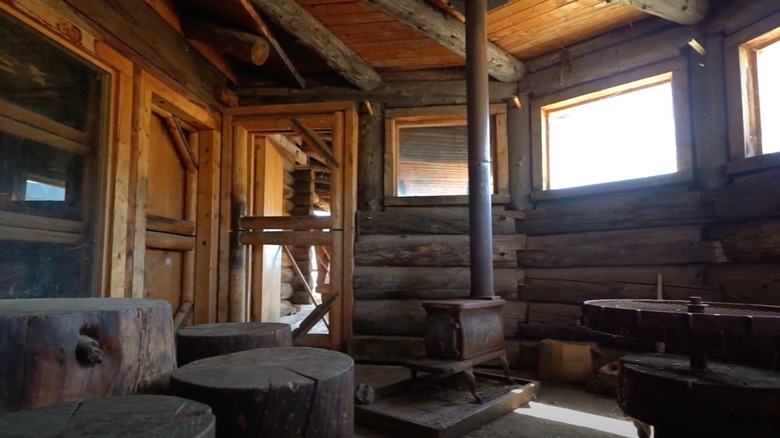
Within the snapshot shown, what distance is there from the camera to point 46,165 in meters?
3.20

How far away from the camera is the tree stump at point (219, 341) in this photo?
2.49 meters

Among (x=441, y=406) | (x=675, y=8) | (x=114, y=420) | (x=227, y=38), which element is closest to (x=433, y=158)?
(x=227, y=38)

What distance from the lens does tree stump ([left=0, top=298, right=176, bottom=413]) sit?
152 cm

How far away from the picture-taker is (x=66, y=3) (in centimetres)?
325

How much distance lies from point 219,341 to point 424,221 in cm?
324

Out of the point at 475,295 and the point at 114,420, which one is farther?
the point at 475,295

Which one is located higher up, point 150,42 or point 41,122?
point 150,42

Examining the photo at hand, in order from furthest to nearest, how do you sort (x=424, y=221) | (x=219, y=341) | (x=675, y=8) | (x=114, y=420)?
(x=424, y=221) → (x=675, y=8) → (x=219, y=341) → (x=114, y=420)

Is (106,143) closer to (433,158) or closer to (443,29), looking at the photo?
(443,29)

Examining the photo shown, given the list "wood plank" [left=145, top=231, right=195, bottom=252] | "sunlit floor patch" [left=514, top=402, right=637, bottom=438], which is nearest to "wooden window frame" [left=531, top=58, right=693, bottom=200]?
"sunlit floor patch" [left=514, top=402, right=637, bottom=438]

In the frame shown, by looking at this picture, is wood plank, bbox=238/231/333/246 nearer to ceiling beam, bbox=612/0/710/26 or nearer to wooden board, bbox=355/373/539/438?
wooden board, bbox=355/373/539/438

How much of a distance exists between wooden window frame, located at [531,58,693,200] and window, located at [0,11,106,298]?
4256 mm

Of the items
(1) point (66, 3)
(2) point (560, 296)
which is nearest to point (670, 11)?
(2) point (560, 296)

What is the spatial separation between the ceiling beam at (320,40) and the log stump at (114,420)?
393cm
